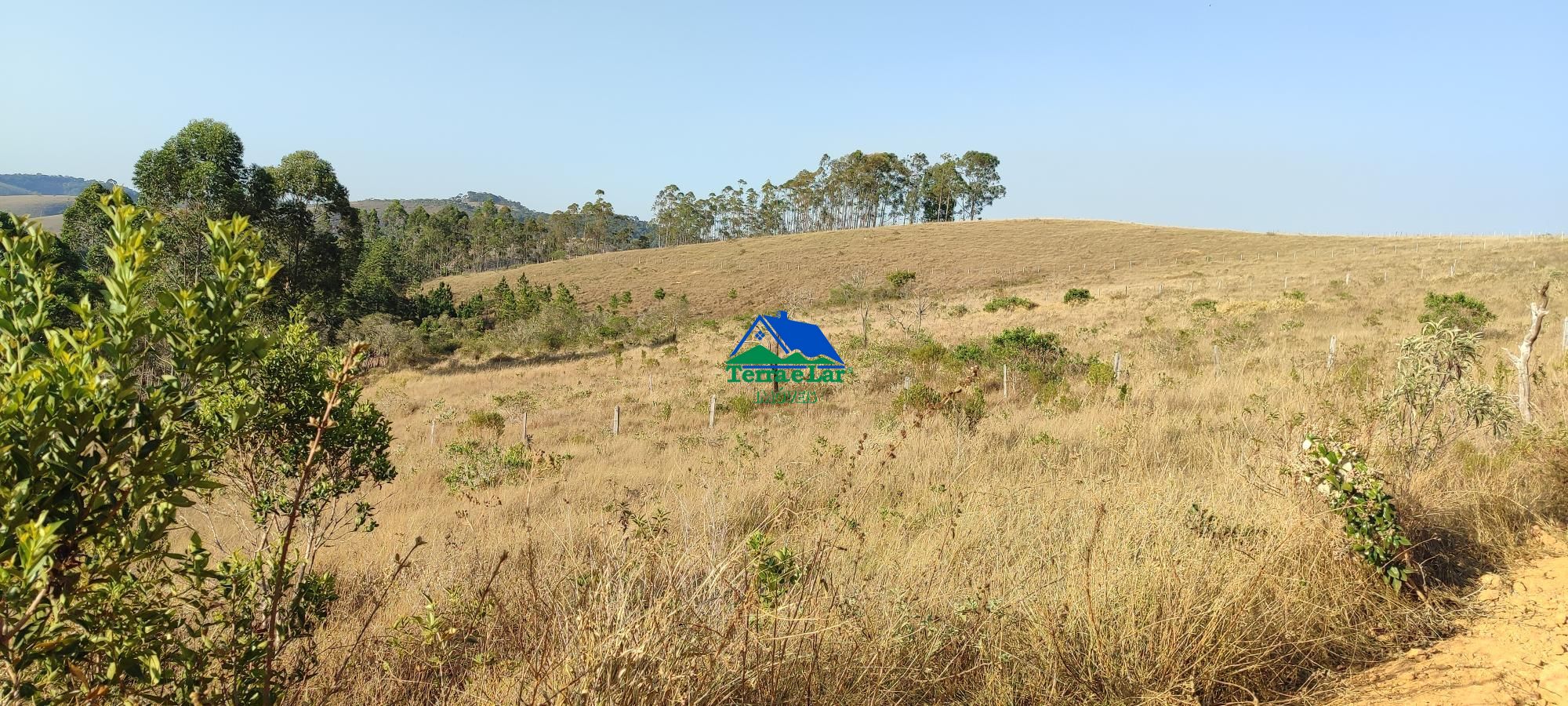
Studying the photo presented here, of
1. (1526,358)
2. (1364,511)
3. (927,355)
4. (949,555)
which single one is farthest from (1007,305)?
A: (949,555)

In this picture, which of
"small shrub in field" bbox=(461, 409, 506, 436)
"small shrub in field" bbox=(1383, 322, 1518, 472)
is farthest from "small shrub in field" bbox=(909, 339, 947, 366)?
"small shrub in field" bbox=(1383, 322, 1518, 472)

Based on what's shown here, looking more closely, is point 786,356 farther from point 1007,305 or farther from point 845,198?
point 845,198

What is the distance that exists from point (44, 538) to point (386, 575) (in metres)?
3.19

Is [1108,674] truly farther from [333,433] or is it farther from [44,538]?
[333,433]

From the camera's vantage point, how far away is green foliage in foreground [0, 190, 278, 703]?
136 cm

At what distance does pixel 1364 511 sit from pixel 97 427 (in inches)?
195

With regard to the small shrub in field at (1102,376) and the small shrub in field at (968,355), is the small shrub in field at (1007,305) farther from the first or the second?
the small shrub in field at (1102,376)

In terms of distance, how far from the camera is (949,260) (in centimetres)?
5631

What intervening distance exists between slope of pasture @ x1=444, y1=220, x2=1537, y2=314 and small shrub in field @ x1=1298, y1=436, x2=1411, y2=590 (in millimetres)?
35654

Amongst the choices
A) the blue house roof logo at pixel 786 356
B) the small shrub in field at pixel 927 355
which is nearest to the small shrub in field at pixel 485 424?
the blue house roof logo at pixel 786 356

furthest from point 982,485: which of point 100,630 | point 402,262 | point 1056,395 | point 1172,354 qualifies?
point 402,262

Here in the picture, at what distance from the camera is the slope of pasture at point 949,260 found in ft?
147

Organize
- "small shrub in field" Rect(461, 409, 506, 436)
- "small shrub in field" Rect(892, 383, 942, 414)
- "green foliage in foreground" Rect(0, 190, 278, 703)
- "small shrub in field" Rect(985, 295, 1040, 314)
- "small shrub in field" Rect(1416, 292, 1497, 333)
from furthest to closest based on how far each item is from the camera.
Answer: "small shrub in field" Rect(985, 295, 1040, 314) < "small shrub in field" Rect(461, 409, 506, 436) < "small shrub in field" Rect(1416, 292, 1497, 333) < "small shrub in field" Rect(892, 383, 942, 414) < "green foliage in foreground" Rect(0, 190, 278, 703)

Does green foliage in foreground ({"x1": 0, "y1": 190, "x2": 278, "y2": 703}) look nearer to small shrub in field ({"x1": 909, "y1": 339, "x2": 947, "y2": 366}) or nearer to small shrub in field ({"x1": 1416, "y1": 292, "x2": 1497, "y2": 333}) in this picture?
small shrub in field ({"x1": 909, "y1": 339, "x2": 947, "y2": 366})
